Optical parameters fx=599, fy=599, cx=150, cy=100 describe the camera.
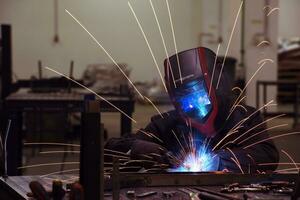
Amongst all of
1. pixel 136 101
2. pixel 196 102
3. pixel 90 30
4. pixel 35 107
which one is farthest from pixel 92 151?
pixel 90 30

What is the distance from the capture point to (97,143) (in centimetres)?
154

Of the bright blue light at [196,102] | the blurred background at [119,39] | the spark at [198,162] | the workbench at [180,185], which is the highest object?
the blurred background at [119,39]

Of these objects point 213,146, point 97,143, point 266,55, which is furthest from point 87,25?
point 97,143

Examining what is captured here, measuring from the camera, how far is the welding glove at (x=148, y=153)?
2.38 metres

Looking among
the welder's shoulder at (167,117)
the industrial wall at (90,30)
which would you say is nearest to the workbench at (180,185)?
the welder's shoulder at (167,117)

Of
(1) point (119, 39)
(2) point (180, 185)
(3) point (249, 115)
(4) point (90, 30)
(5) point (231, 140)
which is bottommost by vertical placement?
(2) point (180, 185)

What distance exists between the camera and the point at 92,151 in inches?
61.0

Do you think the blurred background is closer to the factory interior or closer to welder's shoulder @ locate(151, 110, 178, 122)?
the factory interior

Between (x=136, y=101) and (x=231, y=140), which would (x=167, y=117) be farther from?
(x=136, y=101)

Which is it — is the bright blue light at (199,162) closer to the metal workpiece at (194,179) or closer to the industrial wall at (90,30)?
the metal workpiece at (194,179)

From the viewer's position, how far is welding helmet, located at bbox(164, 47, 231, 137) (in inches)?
91.6

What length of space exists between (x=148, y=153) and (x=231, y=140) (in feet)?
1.28

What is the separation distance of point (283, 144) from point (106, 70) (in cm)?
468

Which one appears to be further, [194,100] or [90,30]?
[90,30]
